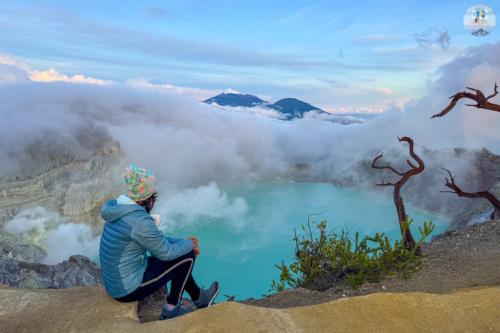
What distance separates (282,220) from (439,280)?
4598 inches

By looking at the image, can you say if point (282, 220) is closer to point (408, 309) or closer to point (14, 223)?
point (14, 223)

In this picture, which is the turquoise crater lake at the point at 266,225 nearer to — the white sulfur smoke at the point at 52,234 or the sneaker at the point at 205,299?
the white sulfur smoke at the point at 52,234

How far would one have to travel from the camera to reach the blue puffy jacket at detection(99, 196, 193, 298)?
4859mm

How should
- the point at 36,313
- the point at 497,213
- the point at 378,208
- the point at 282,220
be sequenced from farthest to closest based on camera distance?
1. the point at 282,220
2. the point at 378,208
3. the point at 497,213
4. the point at 36,313

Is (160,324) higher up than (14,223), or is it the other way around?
(160,324)

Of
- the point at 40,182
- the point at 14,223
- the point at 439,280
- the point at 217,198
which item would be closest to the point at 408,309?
the point at 439,280

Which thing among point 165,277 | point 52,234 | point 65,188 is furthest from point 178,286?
point 65,188

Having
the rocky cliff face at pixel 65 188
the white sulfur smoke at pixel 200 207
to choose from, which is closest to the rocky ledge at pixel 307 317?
the rocky cliff face at pixel 65 188

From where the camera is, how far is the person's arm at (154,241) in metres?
4.84

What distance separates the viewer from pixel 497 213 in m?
12.0

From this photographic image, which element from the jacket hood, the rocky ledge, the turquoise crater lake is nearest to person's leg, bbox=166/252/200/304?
the rocky ledge

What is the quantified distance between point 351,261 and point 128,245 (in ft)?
15.5

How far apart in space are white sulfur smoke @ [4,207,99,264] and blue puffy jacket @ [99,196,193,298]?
9256 cm

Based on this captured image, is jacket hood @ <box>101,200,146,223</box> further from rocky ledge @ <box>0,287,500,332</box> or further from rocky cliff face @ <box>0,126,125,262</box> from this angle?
rocky cliff face @ <box>0,126,125,262</box>
